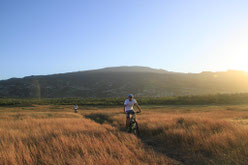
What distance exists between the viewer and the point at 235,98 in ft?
179

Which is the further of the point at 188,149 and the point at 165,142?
the point at 165,142

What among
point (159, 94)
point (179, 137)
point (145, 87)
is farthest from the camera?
point (145, 87)

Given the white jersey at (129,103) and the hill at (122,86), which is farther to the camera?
the hill at (122,86)

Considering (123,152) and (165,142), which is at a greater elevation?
(123,152)

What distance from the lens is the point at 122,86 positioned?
129m

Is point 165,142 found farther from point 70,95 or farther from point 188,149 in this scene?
point 70,95

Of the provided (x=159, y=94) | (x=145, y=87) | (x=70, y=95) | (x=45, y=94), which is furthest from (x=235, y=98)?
(x=45, y=94)

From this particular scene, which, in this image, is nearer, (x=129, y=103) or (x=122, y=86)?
(x=129, y=103)

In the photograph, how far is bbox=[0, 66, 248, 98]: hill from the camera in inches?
4427

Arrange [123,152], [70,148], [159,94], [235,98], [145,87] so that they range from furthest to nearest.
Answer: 1. [145,87]
2. [159,94]
3. [235,98]
4. [70,148]
5. [123,152]

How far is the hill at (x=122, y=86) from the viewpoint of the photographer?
369 ft

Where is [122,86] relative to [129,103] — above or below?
below

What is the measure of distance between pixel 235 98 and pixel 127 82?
285ft

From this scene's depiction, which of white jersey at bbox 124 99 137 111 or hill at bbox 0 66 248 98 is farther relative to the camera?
hill at bbox 0 66 248 98
